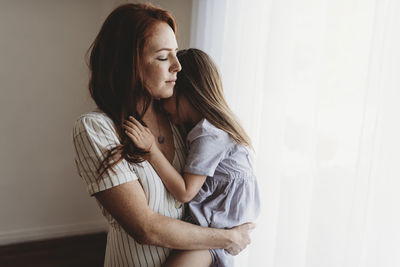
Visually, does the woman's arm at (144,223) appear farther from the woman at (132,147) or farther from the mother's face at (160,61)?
the mother's face at (160,61)

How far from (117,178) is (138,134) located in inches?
6.6

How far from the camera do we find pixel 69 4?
2758mm

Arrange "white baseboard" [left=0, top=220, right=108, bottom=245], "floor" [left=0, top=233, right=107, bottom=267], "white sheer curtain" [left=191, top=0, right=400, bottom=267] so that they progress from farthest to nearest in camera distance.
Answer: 1. "white baseboard" [left=0, top=220, right=108, bottom=245]
2. "floor" [left=0, top=233, right=107, bottom=267]
3. "white sheer curtain" [left=191, top=0, right=400, bottom=267]

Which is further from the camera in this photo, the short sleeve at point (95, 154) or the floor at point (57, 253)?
the floor at point (57, 253)

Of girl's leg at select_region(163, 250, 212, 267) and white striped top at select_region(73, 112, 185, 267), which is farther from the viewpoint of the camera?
girl's leg at select_region(163, 250, 212, 267)

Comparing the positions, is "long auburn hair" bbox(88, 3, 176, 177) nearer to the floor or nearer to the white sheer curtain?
the white sheer curtain

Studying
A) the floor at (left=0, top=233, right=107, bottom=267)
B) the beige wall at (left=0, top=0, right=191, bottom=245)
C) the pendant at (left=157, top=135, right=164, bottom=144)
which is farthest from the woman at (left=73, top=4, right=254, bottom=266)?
the floor at (left=0, top=233, right=107, bottom=267)

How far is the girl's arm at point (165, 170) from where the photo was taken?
1.08m

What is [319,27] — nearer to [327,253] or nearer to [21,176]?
[327,253]

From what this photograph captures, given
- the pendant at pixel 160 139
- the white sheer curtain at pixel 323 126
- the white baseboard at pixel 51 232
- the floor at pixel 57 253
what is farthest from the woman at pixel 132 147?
the white baseboard at pixel 51 232

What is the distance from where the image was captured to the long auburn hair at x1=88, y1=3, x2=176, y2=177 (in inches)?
42.1

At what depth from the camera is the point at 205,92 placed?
127cm

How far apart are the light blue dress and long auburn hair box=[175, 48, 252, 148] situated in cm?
4

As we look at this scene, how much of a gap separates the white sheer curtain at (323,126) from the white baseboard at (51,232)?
1937 millimetres
